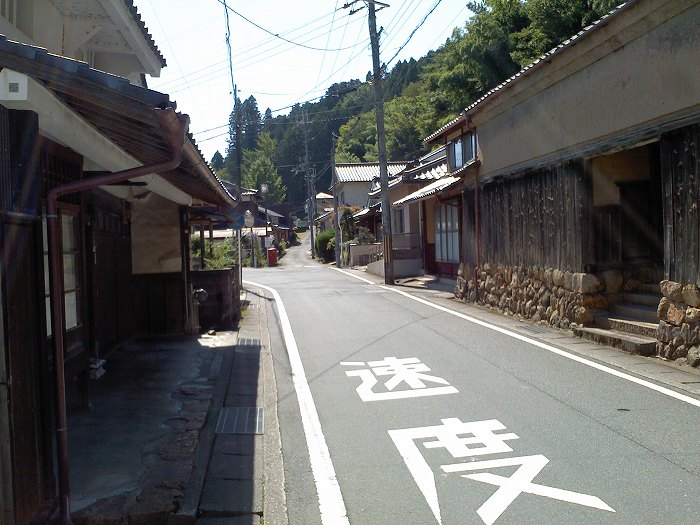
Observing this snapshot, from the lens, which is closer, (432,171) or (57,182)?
(57,182)

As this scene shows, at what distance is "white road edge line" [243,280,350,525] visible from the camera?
4.90m

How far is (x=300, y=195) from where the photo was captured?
103 metres

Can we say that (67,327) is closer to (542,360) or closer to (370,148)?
(542,360)

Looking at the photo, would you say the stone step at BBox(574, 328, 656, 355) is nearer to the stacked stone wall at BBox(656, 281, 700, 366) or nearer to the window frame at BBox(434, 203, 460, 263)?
the stacked stone wall at BBox(656, 281, 700, 366)

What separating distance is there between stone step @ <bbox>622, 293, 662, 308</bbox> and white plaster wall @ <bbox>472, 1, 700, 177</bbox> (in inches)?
111

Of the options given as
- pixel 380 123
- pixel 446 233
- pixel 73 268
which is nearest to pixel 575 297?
pixel 73 268

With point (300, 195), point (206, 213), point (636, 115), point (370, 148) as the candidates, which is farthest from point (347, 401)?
point (300, 195)

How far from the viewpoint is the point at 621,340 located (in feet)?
34.4

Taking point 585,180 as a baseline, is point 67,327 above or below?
below

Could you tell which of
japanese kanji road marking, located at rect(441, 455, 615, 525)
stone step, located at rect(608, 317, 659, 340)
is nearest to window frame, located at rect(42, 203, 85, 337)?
japanese kanji road marking, located at rect(441, 455, 615, 525)

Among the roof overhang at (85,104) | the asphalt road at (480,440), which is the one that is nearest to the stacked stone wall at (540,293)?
the asphalt road at (480,440)

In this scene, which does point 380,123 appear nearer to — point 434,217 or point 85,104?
point 434,217

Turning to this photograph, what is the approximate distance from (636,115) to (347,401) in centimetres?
650

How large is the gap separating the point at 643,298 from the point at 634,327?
3.55 feet
